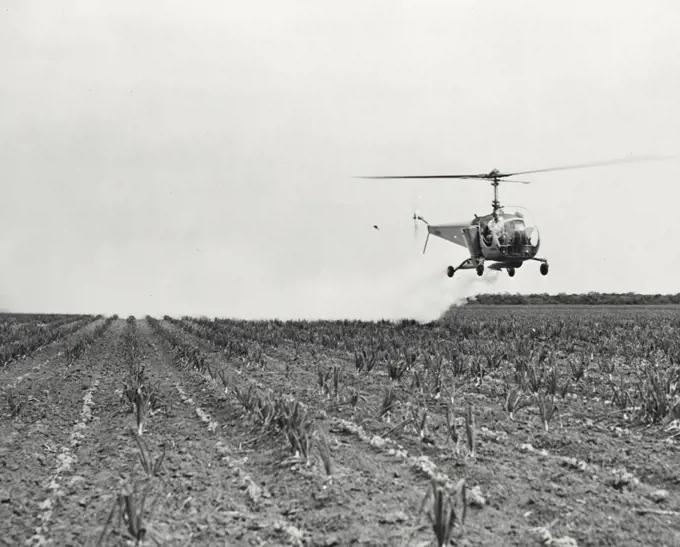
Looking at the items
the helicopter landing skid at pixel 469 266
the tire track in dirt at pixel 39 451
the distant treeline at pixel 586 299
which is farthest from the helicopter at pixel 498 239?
the distant treeline at pixel 586 299

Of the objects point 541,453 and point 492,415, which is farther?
point 492,415

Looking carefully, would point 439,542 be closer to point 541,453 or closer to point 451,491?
point 451,491

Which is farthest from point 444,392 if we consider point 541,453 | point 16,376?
point 16,376

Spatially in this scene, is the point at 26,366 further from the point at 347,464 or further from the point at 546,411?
the point at 546,411

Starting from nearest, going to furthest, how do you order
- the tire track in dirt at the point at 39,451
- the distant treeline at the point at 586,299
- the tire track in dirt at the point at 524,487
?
1. the tire track in dirt at the point at 524,487
2. the tire track in dirt at the point at 39,451
3. the distant treeline at the point at 586,299

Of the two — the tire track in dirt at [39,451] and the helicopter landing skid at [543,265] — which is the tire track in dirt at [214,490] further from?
the helicopter landing skid at [543,265]
